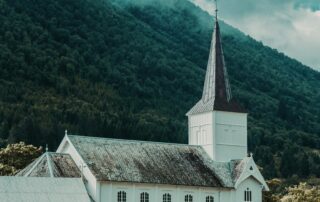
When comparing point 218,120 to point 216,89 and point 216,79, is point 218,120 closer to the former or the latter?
point 216,89

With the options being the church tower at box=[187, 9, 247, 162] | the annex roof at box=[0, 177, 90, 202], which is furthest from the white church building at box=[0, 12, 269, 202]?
the annex roof at box=[0, 177, 90, 202]

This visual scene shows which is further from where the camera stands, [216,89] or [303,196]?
[303,196]

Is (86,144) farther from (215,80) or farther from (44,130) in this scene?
(44,130)

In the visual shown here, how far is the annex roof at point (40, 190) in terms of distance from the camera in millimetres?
65625

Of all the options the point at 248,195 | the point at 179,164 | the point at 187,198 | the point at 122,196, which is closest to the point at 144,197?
the point at 122,196

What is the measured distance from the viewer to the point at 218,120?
85.7 m

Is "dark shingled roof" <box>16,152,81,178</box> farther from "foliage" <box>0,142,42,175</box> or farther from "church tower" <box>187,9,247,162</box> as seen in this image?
"church tower" <box>187,9,247,162</box>

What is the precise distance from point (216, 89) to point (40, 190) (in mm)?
27484

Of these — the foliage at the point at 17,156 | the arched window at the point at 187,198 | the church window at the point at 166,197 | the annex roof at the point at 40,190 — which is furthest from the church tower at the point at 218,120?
the annex roof at the point at 40,190

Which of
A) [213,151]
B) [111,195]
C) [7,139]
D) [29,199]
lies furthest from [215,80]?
[7,139]

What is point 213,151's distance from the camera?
8394 centimetres

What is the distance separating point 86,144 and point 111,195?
586 cm

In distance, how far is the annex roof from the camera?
6562cm

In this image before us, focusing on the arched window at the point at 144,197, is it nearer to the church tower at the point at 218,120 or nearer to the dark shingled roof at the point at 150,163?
the dark shingled roof at the point at 150,163
